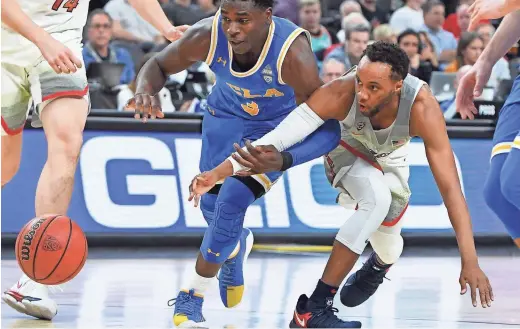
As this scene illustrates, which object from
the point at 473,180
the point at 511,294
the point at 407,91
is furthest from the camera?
the point at 473,180

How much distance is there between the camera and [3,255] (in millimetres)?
8102

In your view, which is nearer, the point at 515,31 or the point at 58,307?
the point at 515,31

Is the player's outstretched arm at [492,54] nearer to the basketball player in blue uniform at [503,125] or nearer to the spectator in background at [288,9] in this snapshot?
the basketball player in blue uniform at [503,125]

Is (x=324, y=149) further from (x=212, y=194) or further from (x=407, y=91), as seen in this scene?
(x=212, y=194)

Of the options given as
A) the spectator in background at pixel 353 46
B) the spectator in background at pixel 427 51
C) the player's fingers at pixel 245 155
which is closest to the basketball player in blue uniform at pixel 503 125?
the player's fingers at pixel 245 155

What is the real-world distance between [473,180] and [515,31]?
3.68 m

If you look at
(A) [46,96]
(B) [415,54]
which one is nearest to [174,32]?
(A) [46,96]

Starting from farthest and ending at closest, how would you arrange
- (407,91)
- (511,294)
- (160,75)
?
1. (511,294)
2. (160,75)
3. (407,91)

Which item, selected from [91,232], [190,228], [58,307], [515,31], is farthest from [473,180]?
[58,307]

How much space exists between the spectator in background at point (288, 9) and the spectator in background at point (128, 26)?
138 cm

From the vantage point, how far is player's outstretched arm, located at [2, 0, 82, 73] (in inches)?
195

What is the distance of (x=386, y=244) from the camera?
18.1 ft

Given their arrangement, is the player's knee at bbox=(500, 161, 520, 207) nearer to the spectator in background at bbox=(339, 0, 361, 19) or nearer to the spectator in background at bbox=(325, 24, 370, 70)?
the spectator in background at bbox=(325, 24, 370, 70)

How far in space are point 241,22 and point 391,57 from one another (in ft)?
2.31
